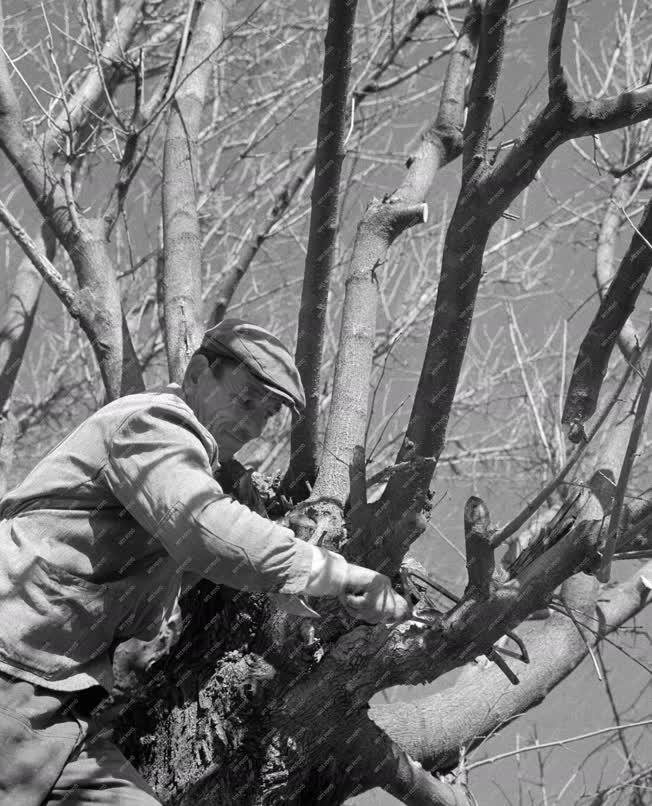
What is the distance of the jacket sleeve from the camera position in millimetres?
2092

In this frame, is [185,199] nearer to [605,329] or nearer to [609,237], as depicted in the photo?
[605,329]

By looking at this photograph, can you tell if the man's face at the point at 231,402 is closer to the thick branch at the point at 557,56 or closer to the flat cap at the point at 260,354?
the flat cap at the point at 260,354

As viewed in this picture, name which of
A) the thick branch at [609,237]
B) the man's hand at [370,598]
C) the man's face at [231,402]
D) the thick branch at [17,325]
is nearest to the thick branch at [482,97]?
the man's face at [231,402]

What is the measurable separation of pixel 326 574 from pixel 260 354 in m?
0.60

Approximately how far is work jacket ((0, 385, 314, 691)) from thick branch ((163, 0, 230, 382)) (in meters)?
1.02

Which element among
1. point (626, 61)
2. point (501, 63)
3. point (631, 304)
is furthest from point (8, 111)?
point (626, 61)

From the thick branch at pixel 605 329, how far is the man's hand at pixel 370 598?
0.69m

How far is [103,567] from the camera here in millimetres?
2287

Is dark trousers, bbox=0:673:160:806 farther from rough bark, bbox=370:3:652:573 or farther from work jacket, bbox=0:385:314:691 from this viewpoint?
rough bark, bbox=370:3:652:573

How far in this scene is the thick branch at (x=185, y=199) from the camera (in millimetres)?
3418

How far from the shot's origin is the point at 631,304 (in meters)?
2.59

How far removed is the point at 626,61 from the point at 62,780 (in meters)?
5.14

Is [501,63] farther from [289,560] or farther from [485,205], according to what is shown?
[289,560]

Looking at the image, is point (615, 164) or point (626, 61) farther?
point (626, 61)
